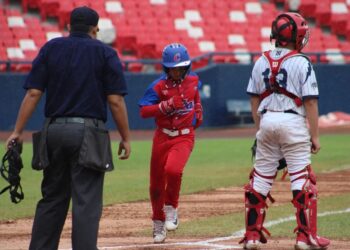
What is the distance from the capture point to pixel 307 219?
855cm

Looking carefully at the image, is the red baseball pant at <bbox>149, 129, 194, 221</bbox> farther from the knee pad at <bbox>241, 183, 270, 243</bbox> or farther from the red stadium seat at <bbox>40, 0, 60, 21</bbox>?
the red stadium seat at <bbox>40, 0, 60, 21</bbox>

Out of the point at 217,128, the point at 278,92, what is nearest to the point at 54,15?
the point at 217,128

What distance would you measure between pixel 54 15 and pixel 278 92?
2077 cm

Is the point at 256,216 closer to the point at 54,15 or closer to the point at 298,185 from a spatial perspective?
the point at 298,185

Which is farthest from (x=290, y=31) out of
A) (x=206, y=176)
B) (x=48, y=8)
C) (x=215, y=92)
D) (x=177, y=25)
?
(x=177, y=25)

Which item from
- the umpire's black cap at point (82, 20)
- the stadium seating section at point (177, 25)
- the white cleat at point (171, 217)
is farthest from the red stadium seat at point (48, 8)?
the umpire's black cap at point (82, 20)

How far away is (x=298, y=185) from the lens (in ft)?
28.1

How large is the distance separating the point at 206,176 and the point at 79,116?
916 centimetres

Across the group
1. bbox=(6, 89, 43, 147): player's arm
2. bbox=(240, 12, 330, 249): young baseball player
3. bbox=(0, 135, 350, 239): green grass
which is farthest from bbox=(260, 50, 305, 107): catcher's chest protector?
bbox=(6, 89, 43, 147): player's arm

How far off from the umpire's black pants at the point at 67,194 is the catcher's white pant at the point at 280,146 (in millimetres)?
1724

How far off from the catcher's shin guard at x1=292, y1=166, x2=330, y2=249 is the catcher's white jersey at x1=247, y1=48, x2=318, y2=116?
0.55m

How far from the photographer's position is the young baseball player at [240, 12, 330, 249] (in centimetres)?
850

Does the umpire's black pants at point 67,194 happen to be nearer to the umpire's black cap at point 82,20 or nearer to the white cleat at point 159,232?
the umpire's black cap at point 82,20

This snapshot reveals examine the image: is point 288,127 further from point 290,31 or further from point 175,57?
point 175,57
